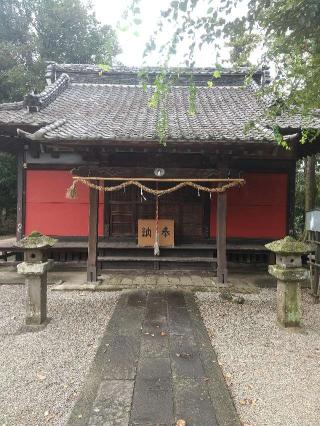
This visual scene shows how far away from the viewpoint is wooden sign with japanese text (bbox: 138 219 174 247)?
27.5ft

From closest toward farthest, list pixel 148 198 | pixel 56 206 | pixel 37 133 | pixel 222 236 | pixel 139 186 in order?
pixel 37 133 → pixel 139 186 → pixel 222 236 → pixel 148 198 → pixel 56 206

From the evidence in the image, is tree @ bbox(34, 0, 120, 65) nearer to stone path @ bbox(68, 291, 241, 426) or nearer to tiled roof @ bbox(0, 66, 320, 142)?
tiled roof @ bbox(0, 66, 320, 142)

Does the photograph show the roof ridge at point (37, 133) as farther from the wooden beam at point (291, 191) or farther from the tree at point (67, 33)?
the tree at point (67, 33)

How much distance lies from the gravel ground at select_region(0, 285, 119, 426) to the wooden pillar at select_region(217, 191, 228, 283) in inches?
100

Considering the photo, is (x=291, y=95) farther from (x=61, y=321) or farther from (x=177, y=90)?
(x=177, y=90)

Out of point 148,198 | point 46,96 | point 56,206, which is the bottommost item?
point 56,206

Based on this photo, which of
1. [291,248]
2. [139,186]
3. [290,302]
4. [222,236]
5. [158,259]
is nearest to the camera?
[291,248]

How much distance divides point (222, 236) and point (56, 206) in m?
4.76

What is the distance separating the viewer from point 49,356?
392cm

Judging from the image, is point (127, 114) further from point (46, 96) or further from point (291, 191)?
point (291, 191)

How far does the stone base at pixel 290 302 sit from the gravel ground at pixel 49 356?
2.82 m

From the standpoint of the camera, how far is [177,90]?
11039 mm

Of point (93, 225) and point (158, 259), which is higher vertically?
point (93, 225)

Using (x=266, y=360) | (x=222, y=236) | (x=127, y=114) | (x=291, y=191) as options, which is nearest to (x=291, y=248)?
(x=266, y=360)
